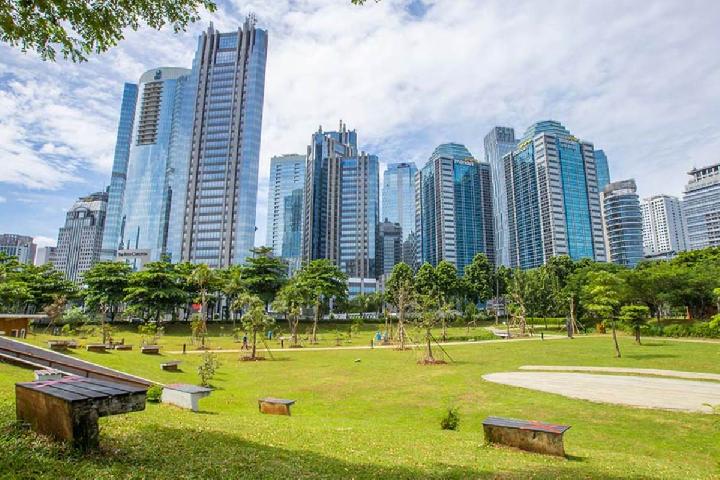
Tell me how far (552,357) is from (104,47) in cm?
2820

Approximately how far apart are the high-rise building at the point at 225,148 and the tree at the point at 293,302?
55.6 meters

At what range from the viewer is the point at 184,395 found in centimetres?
1140

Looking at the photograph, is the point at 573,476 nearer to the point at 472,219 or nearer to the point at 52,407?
the point at 52,407

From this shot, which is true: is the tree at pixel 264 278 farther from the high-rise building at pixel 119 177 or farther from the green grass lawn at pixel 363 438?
the high-rise building at pixel 119 177

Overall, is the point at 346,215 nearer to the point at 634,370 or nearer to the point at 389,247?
the point at 389,247

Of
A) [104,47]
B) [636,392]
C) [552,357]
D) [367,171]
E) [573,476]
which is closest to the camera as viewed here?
[573,476]

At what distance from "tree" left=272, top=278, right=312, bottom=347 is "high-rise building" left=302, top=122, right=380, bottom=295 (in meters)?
93.2

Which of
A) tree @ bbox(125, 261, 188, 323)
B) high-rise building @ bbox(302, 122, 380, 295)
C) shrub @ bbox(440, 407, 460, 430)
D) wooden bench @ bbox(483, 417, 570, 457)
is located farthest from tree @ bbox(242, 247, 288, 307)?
high-rise building @ bbox(302, 122, 380, 295)

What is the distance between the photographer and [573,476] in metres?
6.24

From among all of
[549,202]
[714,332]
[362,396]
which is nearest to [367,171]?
[549,202]

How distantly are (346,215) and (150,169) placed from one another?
72.5m

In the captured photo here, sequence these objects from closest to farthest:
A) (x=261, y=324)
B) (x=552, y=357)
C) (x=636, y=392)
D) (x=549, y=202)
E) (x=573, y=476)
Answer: (x=573, y=476), (x=636, y=392), (x=552, y=357), (x=261, y=324), (x=549, y=202)

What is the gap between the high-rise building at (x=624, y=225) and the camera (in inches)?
6142

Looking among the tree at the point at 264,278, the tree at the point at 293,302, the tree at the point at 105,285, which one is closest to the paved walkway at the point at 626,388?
the tree at the point at 293,302
